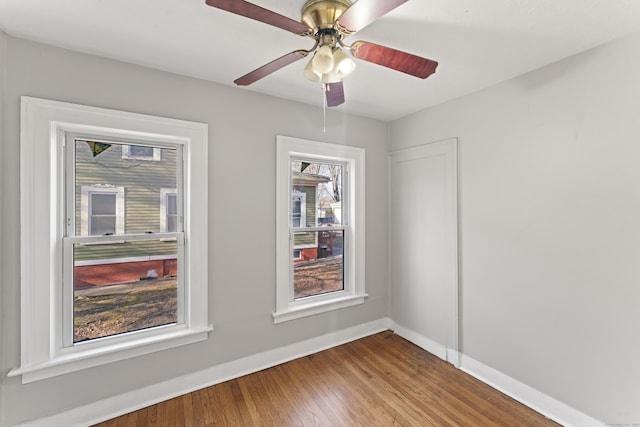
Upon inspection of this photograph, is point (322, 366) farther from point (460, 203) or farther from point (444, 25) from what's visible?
point (444, 25)

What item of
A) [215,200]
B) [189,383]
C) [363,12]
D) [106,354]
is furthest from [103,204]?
[363,12]

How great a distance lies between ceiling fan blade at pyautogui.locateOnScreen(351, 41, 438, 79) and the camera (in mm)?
1261

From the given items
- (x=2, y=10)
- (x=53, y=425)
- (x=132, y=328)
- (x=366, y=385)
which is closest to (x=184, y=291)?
(x=132, y=328)

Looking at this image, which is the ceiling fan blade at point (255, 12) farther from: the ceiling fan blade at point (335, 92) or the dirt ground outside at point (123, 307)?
the dirt ground outside at point (123, 307)

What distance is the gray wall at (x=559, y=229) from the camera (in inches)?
63.6

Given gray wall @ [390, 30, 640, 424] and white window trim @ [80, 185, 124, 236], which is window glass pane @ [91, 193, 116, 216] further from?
gray wall @ [390, 30, 640, 424]

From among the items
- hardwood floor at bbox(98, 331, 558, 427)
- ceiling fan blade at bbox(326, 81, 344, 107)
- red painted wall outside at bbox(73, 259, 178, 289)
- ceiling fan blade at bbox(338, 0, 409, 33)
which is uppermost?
ceiling fan blade at bbox(338, 0, 409, 33)

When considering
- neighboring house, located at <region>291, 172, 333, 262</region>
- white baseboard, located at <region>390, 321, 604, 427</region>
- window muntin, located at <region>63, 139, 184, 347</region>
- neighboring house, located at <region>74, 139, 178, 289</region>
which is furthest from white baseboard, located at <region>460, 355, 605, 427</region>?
neighboring house, located at <region>74, 139, 178, 289</region>

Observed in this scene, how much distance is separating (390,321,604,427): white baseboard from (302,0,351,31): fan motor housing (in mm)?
2682

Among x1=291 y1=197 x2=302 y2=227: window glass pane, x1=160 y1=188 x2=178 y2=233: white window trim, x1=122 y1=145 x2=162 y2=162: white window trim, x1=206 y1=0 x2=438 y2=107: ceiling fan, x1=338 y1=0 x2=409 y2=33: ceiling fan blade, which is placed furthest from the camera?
x1=291 y1=197 x2=302 y2=227: window glass pane

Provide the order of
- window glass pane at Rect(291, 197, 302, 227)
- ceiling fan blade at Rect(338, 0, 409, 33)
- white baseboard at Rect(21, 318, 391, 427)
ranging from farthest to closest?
window glass pane at Rect(291, 197, 302, 227), white baseboard at Rect(21, 318, 391, 427), ceiling fan blade at Rect(338, 0, 409, 33)

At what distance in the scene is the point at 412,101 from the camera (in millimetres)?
2590

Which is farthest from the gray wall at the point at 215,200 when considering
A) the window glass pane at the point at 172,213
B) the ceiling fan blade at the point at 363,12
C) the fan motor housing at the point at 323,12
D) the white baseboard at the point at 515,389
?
the ceiling fan blade at the point at 363,12

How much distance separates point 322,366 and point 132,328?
5.10 ft
